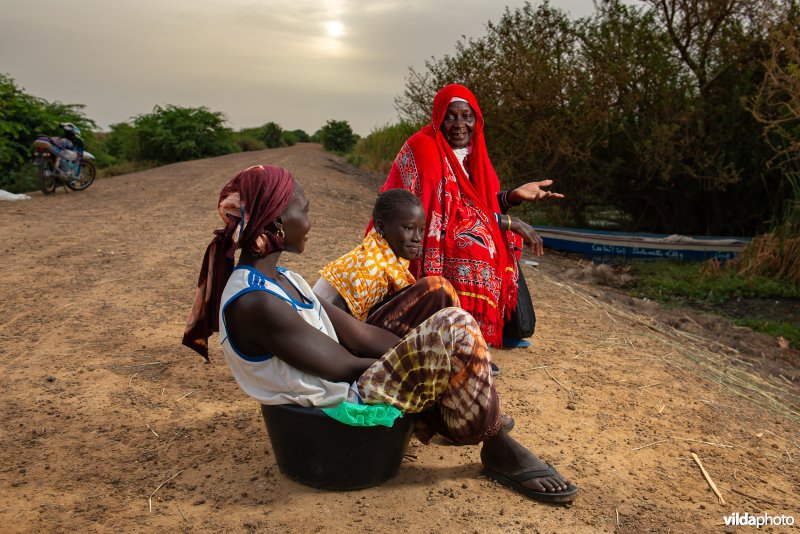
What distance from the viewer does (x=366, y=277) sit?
3.26 meters

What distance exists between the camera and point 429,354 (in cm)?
243

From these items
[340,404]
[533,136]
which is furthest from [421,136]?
[533,136]

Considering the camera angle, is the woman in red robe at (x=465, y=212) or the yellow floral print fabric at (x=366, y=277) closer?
the yellow floral print fabric at (x=366, y=277)

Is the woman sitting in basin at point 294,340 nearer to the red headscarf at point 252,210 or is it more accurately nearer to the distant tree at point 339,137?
the red headscarf at point 252,210

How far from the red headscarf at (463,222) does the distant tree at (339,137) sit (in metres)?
25.5

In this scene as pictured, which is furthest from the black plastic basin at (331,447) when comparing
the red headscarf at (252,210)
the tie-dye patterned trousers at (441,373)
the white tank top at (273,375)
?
the red headscarf at (252,210)

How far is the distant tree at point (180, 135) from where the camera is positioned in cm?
2105

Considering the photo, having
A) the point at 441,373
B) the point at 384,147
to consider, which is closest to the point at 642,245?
the point at 441,373

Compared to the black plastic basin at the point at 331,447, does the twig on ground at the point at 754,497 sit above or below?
below

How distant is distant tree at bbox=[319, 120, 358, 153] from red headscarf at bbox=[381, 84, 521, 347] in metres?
25.5

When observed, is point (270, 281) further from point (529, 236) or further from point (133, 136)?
point (133, 136)

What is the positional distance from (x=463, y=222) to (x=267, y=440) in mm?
1613

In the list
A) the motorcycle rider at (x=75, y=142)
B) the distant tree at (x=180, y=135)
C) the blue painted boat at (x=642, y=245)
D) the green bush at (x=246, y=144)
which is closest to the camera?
the blue painted boat at (x=642, y=245)

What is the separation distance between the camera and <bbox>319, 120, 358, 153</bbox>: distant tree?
29734 millimetres
